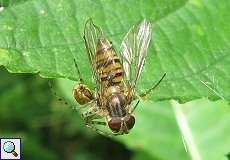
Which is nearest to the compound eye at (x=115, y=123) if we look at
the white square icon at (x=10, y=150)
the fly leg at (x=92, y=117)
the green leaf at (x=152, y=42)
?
the fly leg at (x=92, y=117)

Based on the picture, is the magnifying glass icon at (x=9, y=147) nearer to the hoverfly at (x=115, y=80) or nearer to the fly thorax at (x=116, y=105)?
the hoverfly at (x=115, y=80)

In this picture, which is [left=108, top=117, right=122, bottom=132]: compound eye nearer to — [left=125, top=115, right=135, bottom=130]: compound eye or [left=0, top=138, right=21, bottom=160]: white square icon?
[left=125, top=115, right=135, bottom=130]: compound eye

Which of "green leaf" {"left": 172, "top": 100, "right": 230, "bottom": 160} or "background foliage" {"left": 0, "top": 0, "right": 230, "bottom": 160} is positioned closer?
"background foliage" {"left": 0, "top": 0, "right": 230, "bottom": 160}

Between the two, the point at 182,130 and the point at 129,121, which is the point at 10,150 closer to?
the point at 129,121

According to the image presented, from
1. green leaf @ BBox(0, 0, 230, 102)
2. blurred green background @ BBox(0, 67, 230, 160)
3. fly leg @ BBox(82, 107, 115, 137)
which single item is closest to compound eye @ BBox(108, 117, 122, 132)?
fly leg @ BBox(82, 107, 115, 137)

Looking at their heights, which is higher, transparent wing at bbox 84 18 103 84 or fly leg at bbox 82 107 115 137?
transparent wing at bbox 84 18 103 84

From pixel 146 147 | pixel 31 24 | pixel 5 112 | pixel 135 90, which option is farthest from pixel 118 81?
pixel 5 112

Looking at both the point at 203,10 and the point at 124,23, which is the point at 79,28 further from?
the point at 203,10
